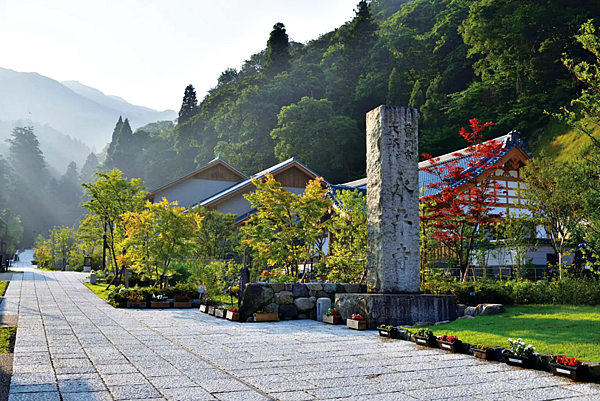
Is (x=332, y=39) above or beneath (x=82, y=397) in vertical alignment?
above

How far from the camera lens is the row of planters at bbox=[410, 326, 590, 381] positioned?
5633 mm

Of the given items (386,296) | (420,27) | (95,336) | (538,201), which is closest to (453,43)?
(420,27)

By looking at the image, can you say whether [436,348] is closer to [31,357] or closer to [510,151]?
[31,357]

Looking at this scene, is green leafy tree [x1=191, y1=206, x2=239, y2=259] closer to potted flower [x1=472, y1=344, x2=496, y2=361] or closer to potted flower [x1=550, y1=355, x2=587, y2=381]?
potted flower [x1=472, y1=344, x2=496, y2=361]

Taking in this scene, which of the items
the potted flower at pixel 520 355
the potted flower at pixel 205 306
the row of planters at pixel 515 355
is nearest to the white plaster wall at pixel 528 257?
the potted flower at pixel 205 306

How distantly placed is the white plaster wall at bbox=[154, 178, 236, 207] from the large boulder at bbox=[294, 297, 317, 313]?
81.0 feet

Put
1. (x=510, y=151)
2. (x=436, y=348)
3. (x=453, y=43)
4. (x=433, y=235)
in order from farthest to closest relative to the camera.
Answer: (x=453, y=43) → (x=510, y=151) → (x=433, y=235) → (x=436, y=348)

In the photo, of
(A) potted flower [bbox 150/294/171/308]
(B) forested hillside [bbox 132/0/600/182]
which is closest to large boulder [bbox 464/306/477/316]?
(A) potted flower [bbox 150/294/171/308]

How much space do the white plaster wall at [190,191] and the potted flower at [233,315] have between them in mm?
24524

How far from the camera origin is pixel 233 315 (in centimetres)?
1151

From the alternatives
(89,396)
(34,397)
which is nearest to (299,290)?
(89,396)

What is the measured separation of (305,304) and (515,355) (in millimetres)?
6365

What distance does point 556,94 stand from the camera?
34.3 m

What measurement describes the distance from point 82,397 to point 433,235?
1198 centimetres
